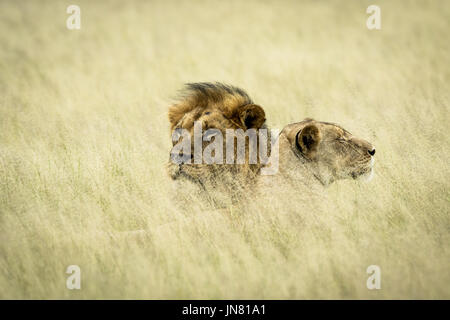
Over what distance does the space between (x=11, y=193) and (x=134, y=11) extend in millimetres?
13439

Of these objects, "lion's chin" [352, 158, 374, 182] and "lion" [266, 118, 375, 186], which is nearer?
"lion" [266, 118, 375, 186]

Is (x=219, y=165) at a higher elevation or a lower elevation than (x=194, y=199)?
higher

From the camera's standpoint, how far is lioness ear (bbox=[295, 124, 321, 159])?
490 centimetres

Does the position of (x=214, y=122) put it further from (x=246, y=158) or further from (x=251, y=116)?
(x=246, y=158)

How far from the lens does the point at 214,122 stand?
493cm

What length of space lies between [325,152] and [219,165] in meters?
1.22

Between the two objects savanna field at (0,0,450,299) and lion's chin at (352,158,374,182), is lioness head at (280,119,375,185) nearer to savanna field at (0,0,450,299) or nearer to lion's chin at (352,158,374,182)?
lion's chin at (352,158,374,182)

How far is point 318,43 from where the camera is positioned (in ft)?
46.1

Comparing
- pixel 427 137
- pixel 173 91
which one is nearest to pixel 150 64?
pixel 173 91

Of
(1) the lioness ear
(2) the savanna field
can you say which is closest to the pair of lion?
(1) the lioness ear

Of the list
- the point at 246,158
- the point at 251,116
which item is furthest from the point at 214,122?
the point at 246,158

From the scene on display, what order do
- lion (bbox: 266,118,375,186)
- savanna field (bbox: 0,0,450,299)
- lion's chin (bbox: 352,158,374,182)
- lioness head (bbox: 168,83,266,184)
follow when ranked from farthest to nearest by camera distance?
lion's chin (bbox: 352,158,374,182) → lion (bbox: 266,118,375,186) → lioness head (bbox: 168,83,266,184) → savanna field (bbox: 0,0,450,299)

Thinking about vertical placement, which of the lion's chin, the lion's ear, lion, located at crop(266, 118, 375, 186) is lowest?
the lion's chin
